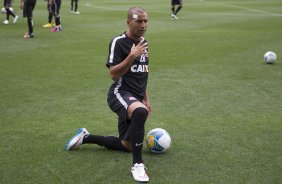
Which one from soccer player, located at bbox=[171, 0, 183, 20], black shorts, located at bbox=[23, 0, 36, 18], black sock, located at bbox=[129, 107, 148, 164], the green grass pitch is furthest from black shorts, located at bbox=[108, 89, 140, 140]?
soccer player, located at bbox=[171, 0, 183, 20]

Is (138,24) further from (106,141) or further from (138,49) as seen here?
(106,141)

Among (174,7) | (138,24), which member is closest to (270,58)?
(138,24)

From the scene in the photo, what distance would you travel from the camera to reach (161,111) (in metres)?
7.59

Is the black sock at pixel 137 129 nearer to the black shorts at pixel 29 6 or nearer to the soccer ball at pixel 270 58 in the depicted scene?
the soccer ball at pixel 270 58

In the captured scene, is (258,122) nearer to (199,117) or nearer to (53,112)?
(199,117)

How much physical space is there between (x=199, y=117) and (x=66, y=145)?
2464 mm

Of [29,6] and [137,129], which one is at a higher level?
[137,129]

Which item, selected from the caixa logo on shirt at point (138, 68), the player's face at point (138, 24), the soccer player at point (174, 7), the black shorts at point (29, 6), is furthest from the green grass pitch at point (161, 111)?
the soccer player at point (174, 7)

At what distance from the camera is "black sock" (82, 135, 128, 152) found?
18.5 feet

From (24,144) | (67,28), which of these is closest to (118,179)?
(24,144)

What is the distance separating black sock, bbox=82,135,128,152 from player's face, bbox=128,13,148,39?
1.43m

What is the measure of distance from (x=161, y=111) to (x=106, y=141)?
2.12 meters

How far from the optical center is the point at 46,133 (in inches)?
252

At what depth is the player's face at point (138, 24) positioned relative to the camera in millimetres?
4986
